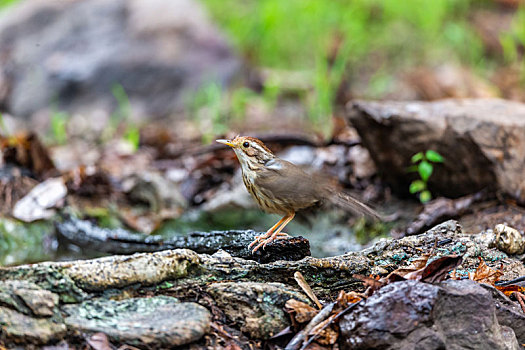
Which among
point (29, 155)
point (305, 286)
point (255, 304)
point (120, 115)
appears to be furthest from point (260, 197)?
point (120, 115)

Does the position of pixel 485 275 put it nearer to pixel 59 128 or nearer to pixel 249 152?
pixel 249 152

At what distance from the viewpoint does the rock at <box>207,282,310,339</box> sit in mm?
2404

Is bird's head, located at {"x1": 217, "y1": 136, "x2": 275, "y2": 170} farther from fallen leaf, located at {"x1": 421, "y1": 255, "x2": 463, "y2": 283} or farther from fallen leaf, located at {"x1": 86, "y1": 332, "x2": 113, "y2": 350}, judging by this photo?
fallen leaf, located at {"x1": 86, "y1": 332, "x2": 113, "y2": 350}

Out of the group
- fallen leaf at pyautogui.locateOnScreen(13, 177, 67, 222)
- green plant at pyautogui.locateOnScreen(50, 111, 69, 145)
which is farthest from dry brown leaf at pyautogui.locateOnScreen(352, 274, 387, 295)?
green plant at pyautogui.locateOnScreen(50, 111, 69, 145)

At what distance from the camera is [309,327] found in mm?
2334

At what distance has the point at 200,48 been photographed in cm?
917

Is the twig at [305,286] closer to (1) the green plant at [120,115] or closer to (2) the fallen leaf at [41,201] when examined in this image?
(2) the fallen leaf at [41,201]

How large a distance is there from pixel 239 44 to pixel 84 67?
2.67 meters

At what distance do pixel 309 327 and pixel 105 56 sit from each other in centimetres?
742

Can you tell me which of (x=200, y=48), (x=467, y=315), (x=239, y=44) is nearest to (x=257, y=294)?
(x=467, y=315)

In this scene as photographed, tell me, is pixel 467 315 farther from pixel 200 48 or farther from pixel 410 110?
pixel 200 48

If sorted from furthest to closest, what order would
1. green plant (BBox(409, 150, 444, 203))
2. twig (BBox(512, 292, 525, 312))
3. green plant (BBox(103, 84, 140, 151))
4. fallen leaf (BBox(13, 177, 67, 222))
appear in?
green plant (BBox(103, 84, 140, 151)), fallen leaf (BBox(13, 177, 67, 222)), green plant (BBox(409, 150, 444, 203)), twig (BBox(512, 292, 525, 312))

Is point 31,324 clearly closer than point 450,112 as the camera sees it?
Yes

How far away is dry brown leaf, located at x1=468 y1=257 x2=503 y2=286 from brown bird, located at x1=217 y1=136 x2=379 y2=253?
28.7 inches
